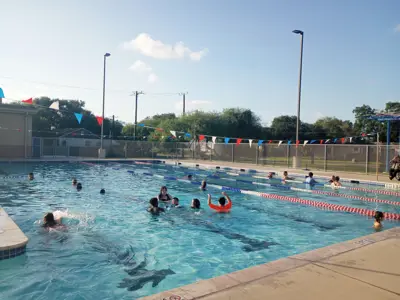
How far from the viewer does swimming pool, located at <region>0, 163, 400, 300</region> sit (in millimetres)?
5391

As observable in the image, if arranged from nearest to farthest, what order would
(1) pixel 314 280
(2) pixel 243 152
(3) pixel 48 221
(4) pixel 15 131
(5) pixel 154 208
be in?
(1) pixel 314 280 → (3) pixel 48 221 → (5) pixel 154 208 → (4) pixel 15 131 → (2) pixel 243 152

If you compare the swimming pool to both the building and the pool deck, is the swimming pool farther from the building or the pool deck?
the building

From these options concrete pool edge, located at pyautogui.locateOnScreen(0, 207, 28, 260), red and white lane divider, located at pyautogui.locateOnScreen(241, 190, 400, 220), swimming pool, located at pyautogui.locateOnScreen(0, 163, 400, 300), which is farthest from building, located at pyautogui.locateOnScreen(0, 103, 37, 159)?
concrete pool edge, located at pyautogui.locateOnScreen(0, 207, 28, 260)

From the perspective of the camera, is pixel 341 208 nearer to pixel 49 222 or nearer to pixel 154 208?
pixel 154 208

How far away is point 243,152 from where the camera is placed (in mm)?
30984

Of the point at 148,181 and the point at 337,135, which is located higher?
the point at 337,135

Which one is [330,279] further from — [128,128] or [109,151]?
[128,128]

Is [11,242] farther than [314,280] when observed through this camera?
Yes

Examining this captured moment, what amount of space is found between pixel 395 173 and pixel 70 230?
15.9m

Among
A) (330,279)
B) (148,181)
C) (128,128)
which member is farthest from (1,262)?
(128,128)

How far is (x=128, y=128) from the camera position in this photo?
185 feet

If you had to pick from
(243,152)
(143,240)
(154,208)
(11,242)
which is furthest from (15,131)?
(11,242)

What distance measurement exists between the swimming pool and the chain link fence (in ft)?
34.2

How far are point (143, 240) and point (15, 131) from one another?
26.1 meters
